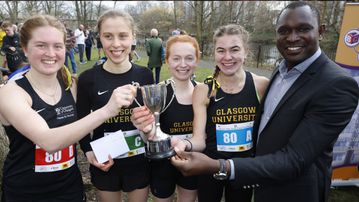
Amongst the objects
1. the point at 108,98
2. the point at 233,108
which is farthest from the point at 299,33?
the point at 108,98

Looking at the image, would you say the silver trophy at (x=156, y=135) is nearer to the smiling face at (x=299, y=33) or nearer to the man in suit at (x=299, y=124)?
the man in suit at (x=299, y=124)

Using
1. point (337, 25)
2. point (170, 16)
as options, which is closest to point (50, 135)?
point (337, 25)

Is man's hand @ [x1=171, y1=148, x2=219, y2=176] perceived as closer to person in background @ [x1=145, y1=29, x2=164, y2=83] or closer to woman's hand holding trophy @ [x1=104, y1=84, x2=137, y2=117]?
woman's hand holding trophy @ [x1=104, y1=84, x2=137, y2=117]

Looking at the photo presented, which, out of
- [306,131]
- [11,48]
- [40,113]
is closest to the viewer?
[306,131]

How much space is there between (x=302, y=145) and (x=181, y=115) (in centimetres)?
111

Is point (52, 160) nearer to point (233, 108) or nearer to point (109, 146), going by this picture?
point (109, 146)

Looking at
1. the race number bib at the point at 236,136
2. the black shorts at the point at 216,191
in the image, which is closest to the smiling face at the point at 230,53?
the race number bib at the point at 236,136

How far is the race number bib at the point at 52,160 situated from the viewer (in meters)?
1.85

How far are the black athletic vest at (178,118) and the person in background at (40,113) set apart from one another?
0.71 meters

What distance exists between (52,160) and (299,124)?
160cm

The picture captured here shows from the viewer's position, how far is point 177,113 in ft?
7.96

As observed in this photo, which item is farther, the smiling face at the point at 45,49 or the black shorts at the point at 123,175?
the black shorts at the point at 123,175

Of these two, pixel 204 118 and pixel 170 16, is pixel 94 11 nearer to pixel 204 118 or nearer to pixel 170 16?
pixel 170 16

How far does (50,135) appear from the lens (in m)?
1.61
